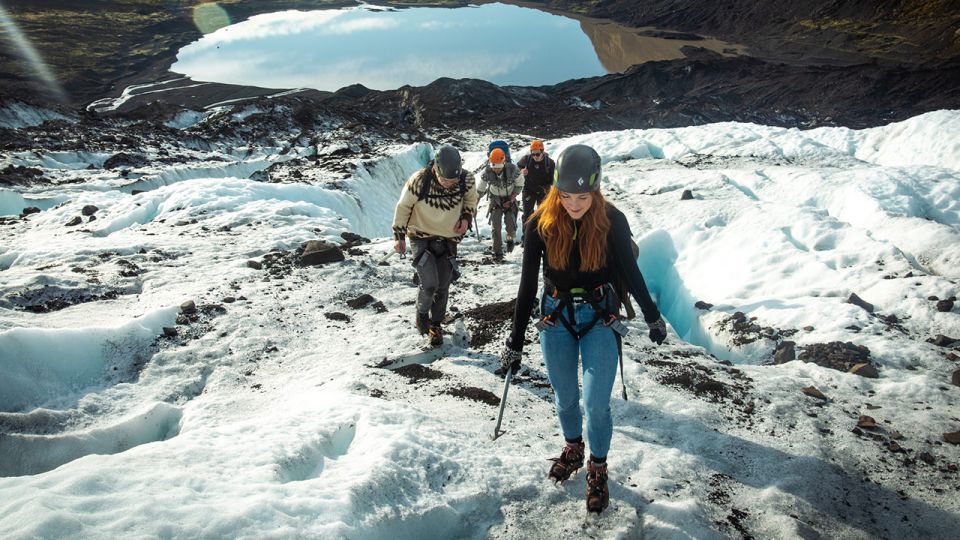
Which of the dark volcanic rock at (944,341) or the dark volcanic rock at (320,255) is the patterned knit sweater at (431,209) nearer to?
the dark volcanic rock at (320,255)

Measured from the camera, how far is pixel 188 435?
13.9ft

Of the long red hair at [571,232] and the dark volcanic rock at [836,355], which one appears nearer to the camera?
the long red hair at [571,232]

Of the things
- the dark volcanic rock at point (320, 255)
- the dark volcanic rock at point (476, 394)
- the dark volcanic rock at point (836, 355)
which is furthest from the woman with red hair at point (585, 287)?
the dark volcanic rock at point (320, 255)

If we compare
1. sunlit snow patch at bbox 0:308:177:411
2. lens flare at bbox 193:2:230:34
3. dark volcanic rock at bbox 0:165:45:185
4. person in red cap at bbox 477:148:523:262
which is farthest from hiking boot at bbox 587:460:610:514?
lens flare at bbox 193:2:230:34

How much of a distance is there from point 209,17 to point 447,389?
120 m

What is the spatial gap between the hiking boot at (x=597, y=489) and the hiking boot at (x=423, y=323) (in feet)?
12.1

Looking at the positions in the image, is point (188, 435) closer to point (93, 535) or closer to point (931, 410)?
point (93, 535)

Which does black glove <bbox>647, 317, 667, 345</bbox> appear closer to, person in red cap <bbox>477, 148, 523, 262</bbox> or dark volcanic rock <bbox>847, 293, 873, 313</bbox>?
dark volcanic rock <bbox>847, 293, 873, 313</bbox>

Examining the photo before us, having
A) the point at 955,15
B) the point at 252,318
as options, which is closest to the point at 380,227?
the point at 252,318

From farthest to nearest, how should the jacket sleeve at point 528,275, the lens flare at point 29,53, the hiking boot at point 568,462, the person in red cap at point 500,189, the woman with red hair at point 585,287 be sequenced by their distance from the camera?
the lens flare at point 29,53, the person in red cap at point 500,189, the hiking boot at point 568,462, the jacket sleeve at point 528,275, the woman with red hair at point 585,287

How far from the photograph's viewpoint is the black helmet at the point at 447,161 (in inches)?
239

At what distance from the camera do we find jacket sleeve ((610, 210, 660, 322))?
11.9 ft

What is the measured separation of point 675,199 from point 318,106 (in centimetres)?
2787

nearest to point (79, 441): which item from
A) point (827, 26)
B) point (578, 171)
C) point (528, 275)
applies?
point (528, 275)
